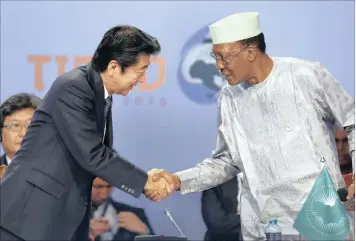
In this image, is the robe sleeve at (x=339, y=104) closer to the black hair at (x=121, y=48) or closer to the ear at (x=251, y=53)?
the ear at (x=251, y=53)

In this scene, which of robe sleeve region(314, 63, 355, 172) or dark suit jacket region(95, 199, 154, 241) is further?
dark suit jacket region(95, 199, 154, 241)

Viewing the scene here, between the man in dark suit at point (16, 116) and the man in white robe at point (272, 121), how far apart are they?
104cm

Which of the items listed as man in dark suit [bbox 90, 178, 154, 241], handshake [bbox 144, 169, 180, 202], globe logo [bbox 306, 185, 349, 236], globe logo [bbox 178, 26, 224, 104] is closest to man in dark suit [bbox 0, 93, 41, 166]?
man in dark suit [bbox 90, 178, 154, 241]

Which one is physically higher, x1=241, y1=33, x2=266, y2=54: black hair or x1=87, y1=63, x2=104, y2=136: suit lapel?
x1=241, y1=33, x2=266, y2=54: black hair

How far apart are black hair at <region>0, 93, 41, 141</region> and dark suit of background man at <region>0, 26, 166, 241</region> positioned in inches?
46.8

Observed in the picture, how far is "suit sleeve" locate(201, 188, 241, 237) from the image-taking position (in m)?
4.38

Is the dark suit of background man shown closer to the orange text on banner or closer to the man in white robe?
the man in white robe

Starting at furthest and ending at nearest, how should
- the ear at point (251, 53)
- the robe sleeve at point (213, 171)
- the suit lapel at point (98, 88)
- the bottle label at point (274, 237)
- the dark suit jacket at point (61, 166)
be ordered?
the robe sleeve at point (213, 171), the ear at point (251, 53), the suit lapel at point (98, 88), the dark suit jacket at point (61, 166), the bottle label at point (274, 237)

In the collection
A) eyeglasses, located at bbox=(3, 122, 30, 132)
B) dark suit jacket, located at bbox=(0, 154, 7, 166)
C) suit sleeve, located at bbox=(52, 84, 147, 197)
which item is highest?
suit sleeve, located at bbox=(52, 84, 147, 197)

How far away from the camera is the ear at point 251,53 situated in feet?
10.9

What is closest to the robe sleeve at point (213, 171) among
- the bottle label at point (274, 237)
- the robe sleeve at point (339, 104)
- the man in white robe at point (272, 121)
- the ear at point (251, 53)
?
the man in white robe at point (272, 121)

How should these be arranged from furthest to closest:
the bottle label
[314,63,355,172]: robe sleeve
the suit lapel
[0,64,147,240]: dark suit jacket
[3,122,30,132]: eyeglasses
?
[3,122,30,132]: eyeglasses < [314,63,355,172]: robe sleeve < the suit lapel < [0,64,147,240]: dark suit jacket < the bottle label

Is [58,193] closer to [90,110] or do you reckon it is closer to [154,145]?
[90,110]

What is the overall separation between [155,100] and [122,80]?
1.40 metres
